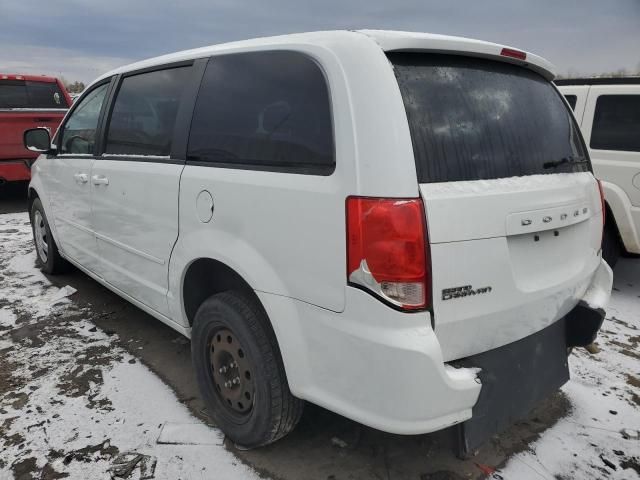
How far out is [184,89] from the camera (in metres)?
2.52

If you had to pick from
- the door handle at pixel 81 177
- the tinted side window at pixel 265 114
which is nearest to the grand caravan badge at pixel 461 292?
the tinted side window at pixel 265 114

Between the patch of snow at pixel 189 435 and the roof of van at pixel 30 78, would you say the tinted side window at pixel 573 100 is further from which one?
the roof of van at pixel 30 78

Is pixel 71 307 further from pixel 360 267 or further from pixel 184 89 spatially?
Answer: pixel 360 267

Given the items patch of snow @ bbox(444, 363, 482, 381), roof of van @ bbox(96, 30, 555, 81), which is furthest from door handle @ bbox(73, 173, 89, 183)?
patch of snow @ bbox(444, 363, 482, 381)

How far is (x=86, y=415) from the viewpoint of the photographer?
2.54 m

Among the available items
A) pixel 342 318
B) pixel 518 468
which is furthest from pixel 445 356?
pixel 518 468

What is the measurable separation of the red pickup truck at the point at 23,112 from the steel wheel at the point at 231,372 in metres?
6.17

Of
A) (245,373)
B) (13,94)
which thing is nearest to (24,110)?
(13,94)

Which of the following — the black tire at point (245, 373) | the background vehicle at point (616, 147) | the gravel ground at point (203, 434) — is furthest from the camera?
the background vehicle at point (616, 147)

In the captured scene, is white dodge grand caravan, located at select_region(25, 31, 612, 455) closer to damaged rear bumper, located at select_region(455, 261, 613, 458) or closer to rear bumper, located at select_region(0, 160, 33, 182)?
damaged rear bumper, located at select_region(455, 261, 613, 458)

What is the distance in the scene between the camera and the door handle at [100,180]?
308cm

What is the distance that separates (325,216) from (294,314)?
0.41 m

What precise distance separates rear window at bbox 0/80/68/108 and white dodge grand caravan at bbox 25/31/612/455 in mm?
7055

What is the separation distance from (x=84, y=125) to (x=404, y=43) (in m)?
2.80
